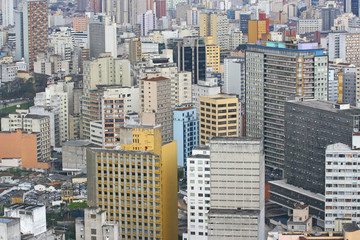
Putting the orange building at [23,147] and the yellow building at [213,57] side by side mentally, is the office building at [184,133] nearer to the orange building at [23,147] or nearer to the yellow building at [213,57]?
the orange building at [23,147]

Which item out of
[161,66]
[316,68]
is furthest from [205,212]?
[161,66]

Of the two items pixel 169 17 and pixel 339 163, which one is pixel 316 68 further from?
pixel 169 17

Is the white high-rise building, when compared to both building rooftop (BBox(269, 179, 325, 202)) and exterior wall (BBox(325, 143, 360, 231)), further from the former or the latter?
exterior wall (BBox(325, 143, 360, 231))

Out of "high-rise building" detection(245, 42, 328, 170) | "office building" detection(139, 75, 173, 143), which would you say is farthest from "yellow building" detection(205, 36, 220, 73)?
"high-rise building" detection(245, 42, 328, 170)

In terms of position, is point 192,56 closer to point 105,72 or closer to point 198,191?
point 105,72

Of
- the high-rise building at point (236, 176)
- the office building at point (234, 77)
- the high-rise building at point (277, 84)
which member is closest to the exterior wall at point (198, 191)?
the high-rise building at point (236, 176)

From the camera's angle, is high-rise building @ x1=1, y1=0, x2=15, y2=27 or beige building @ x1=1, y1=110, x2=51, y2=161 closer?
beige building @ x1=1, y1=110, x2=51, y2=161

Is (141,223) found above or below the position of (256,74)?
below
